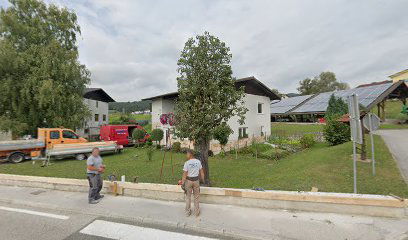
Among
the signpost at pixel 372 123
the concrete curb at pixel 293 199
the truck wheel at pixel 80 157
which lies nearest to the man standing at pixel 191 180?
the concrete curb at pixel 293 199

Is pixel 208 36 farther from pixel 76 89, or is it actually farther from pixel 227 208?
pixel 76 89

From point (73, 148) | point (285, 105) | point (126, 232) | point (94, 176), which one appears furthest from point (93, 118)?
point (285, 105)

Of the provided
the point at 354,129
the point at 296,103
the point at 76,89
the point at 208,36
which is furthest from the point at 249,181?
the point at 296,103

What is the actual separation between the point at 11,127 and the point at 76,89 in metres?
6.47

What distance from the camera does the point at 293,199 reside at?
6.08 m

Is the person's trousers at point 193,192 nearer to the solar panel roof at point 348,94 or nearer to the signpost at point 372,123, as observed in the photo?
the signpost at point 372,123

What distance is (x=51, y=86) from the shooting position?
63.9 ft

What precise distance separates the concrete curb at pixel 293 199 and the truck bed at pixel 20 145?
41.4ft

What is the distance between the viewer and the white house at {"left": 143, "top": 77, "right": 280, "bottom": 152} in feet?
66.8

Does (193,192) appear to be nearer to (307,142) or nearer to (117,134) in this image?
(307,142)

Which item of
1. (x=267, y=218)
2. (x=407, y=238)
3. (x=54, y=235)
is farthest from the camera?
(x=267, y=218)

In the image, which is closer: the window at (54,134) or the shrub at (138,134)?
the window at (54,134)

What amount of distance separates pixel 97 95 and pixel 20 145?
842 inches

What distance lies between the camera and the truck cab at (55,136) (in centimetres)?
1725
